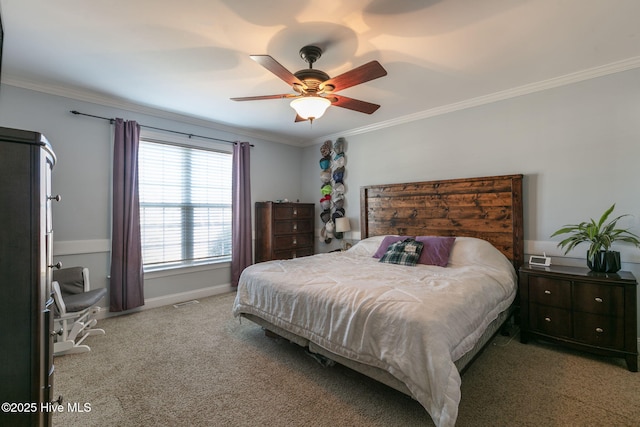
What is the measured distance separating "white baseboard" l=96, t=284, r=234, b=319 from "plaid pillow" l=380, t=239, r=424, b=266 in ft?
8.52

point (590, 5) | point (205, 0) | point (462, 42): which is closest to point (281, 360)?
point (205, 0)

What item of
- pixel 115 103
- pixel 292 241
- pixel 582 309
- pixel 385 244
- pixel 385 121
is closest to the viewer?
pixel 582 309

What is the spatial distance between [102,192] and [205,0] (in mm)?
2672

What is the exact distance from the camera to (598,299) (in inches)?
90.6

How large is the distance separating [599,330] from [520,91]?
241 cm

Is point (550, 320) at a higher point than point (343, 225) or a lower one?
lower

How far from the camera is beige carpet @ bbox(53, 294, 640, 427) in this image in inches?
67.6

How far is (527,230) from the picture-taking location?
3.07 m

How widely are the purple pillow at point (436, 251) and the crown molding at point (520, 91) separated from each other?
1665 millimetres

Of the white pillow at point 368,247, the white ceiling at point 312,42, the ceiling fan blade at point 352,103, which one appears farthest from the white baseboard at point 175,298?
the ceiling fan blade at point 352,103

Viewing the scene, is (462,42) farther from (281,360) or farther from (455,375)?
(281,360)

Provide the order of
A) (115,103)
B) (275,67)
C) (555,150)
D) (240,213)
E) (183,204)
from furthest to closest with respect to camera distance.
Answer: (240,213), (183,204), (115,103), (555,150), (275,67)

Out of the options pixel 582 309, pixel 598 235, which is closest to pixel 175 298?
pixel 582 309

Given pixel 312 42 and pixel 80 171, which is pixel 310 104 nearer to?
pixel 312 42
